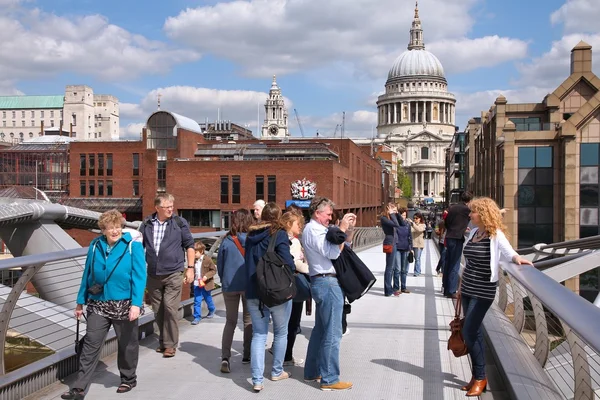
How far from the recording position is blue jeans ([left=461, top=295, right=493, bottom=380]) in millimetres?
5707

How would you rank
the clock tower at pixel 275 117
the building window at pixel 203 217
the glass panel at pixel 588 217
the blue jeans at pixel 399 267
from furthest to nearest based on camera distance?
the clock tower at pixel 275 117, the building window at pixel 203 217, the glass panel at pixel 588 217, the blue jeans at pixel 399 267

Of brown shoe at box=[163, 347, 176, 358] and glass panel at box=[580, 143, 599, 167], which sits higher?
glass panel at box=[580, 143, 599, 167]

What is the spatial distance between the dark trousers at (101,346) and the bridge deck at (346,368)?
229mm

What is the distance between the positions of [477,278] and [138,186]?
57.2 metres

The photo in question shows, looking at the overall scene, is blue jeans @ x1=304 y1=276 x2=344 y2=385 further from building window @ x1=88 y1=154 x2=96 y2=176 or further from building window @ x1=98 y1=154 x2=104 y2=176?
building window @ x1=88 y1=154 x2=96 y2=176

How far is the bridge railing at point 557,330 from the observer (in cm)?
338

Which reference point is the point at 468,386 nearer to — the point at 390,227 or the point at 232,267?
the point at 232,267

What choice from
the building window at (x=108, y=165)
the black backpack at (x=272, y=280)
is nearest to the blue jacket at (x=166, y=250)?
the black backpack at (x=272, y=280)

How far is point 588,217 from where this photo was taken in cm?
3388

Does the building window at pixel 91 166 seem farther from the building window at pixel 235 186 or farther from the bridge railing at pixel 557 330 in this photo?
the bridge railing at pixel 557 330

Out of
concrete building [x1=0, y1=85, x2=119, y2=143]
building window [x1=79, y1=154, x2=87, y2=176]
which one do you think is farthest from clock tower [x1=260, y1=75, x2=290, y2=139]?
building window [x1=79, y1=154, x2=87, y2=176]

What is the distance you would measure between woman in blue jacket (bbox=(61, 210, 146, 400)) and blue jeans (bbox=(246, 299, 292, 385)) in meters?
1.12

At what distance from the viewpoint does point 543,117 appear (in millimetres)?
40438

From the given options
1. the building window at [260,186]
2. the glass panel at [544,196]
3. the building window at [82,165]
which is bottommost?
the glass panel at [544,196]
